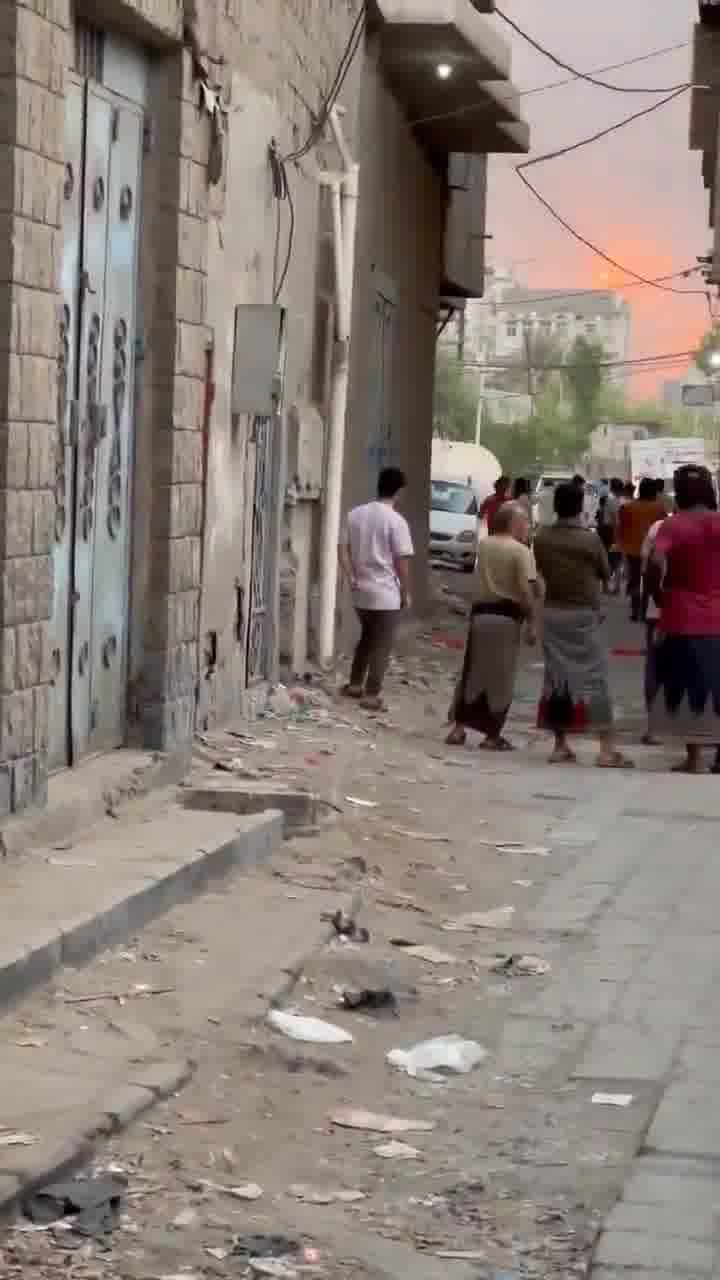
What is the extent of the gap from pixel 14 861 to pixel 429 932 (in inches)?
66.8

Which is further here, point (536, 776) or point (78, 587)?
point (536, 776)

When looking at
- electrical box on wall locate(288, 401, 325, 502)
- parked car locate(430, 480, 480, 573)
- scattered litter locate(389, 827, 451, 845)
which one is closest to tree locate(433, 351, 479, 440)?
parked car locate(430, 480, 480, 573)

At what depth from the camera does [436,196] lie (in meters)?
24.8

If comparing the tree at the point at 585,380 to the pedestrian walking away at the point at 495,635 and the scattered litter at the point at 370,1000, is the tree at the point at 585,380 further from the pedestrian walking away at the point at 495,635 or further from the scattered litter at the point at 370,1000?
the scattered litter at the point at 370,1000

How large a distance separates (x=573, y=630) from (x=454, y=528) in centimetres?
2497

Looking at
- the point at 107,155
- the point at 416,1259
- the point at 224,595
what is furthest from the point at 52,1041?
the point at 224,595

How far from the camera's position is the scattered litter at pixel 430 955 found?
8.13 metres

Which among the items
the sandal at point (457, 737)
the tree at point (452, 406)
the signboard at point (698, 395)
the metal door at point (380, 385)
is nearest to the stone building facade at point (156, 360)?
the sandal at point (457, 737)

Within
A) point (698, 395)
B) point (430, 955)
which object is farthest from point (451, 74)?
point (698, 395)

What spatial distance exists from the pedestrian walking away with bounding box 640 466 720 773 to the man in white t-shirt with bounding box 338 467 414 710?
7.55ft

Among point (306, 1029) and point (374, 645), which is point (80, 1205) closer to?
point (306, 1029)

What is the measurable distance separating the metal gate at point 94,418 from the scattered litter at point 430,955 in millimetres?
1657

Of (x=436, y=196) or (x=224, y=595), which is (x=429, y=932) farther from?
(x=436, y=196)

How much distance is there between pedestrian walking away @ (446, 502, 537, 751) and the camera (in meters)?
14.2
